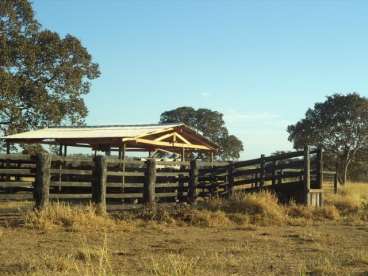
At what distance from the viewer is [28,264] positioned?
7930 millimetres

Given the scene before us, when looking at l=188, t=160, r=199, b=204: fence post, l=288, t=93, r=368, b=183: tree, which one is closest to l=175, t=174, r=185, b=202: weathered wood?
l=188, t=160, r=199, b=204: fence post

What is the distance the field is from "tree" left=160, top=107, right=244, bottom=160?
52580mm

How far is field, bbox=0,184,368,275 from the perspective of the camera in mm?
7922

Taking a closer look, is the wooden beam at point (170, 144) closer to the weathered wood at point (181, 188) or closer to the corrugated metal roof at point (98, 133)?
the corrugated metal roof at point (98, 133)

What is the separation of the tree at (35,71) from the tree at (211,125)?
36798 millimetres

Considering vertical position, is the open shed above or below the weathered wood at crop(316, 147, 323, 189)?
above

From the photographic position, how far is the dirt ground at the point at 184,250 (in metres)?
7.77

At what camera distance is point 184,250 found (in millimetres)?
9766

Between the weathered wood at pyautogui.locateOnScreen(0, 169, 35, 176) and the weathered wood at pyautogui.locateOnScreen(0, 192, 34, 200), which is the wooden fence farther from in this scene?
the weathered wood at pyautogui.locateOnScreen(0, 192, 34, 200)

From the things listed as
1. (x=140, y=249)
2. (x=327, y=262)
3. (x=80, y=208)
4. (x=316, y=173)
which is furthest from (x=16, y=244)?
(x=316, y=173)

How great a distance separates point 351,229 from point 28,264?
842cm

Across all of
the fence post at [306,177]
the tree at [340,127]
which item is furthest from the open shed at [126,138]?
the tree at [340,127]

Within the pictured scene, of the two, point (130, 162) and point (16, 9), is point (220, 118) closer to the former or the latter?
point (16, 9)

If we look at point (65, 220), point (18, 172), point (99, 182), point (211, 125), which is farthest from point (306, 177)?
point (211, 125)
